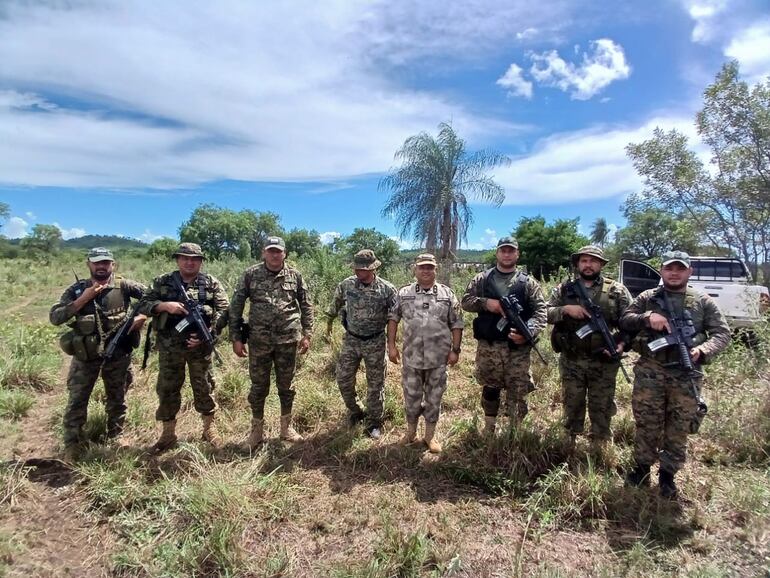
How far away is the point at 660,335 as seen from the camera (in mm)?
3168

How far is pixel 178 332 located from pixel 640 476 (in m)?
4.00

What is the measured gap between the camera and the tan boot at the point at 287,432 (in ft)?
13.8

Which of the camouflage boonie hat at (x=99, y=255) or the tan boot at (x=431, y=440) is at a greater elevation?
the camouflage boonie hat at (x=99, y=255)

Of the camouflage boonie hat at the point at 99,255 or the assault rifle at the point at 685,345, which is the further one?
the camouflage boonie hat at the point at 99,255

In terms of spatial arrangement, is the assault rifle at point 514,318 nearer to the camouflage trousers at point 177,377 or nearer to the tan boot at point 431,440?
the tan boot at point 431,440

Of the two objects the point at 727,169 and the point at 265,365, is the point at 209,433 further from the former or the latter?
the point at 727,169

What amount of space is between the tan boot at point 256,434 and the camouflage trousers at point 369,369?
34.1 inches

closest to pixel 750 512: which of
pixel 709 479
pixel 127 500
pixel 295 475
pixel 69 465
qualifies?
pixel 709 479

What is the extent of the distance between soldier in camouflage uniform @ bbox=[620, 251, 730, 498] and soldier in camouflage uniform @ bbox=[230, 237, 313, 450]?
2.83m

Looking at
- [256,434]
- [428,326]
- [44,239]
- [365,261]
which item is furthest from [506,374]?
[44,239]

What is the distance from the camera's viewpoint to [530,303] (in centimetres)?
381

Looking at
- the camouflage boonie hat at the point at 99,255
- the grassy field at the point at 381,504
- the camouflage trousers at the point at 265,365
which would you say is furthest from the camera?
the camouflage trousers at the point at 265,365

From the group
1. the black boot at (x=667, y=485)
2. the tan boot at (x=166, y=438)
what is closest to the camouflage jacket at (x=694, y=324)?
the black boot at (x=667, y=485)

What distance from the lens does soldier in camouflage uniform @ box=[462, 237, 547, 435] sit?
3.79 metres
